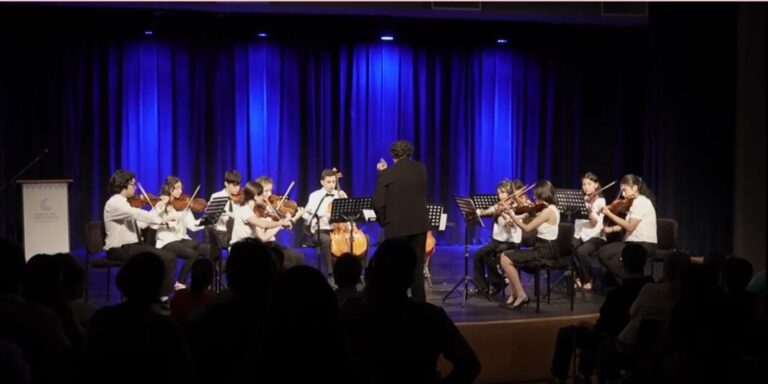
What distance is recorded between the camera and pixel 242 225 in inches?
329

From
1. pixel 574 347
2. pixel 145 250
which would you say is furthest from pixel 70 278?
pixel 145 250

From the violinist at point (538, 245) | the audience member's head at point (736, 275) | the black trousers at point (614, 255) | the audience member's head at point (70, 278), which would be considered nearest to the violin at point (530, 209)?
the violinist at point (538, 245)

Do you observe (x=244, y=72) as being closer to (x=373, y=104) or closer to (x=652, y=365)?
(x=373, y=104)

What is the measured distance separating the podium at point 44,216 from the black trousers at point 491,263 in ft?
14.2

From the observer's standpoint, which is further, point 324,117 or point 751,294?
point 324,117

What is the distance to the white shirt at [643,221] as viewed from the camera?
869cm

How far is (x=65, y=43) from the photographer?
1127 cm

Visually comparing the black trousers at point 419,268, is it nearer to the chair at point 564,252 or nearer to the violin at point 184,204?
the chair at point 564,252

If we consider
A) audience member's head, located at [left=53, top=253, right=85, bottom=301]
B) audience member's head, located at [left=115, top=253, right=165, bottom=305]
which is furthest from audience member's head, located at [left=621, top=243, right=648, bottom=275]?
audience member's head, located at [left=53, top=253, right=85, bottom=301]

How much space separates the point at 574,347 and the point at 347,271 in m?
1.58

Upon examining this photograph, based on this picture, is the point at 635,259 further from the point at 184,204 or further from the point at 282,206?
the point at 184,204

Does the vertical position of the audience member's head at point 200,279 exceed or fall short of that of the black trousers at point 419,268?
it exceeds it

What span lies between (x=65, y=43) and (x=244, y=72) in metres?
2.29

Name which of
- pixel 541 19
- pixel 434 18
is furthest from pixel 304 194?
pixel 541 19
